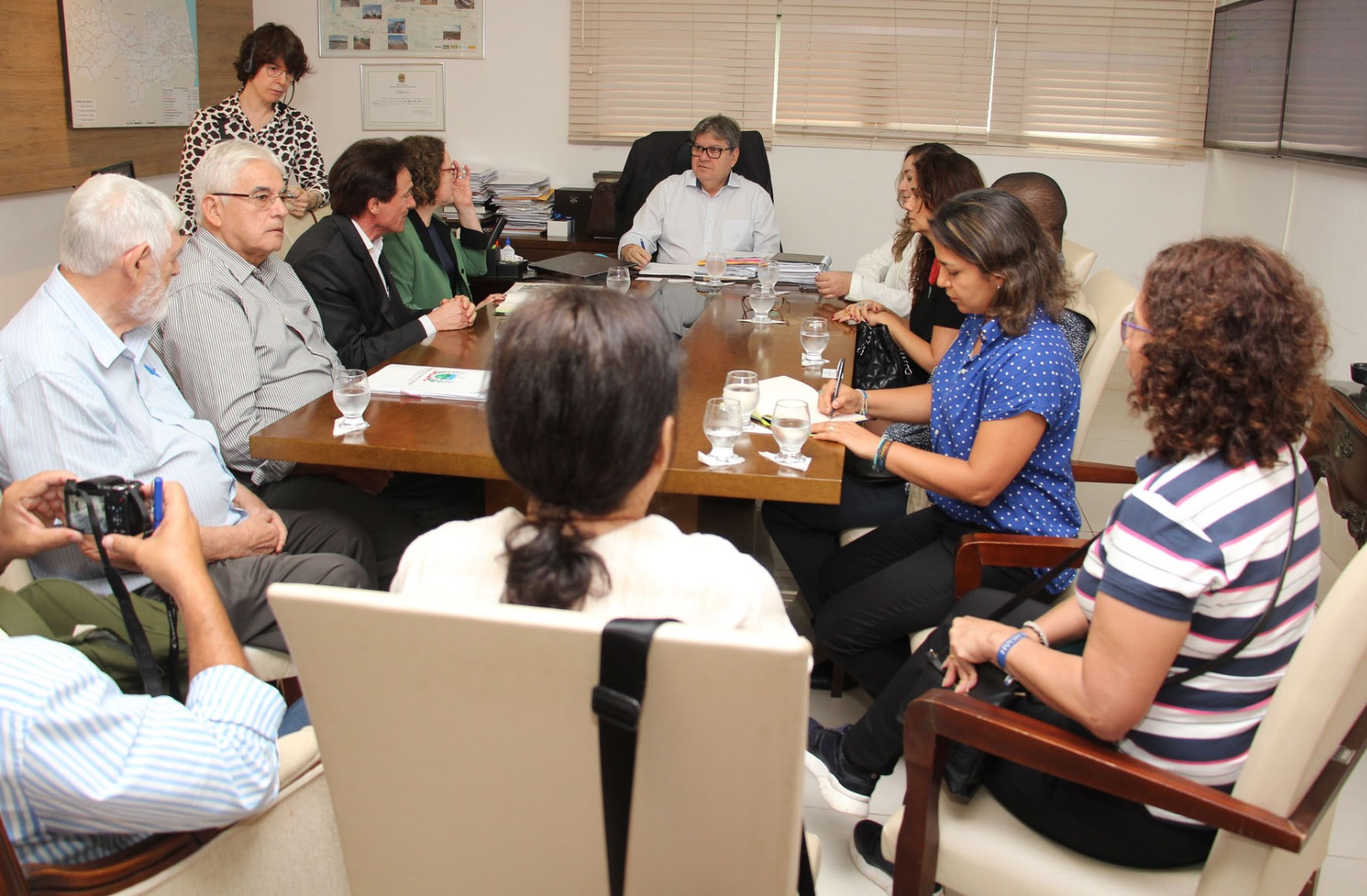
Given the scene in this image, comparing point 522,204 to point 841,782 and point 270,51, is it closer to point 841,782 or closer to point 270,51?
point 270,51

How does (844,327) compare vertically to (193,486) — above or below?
above

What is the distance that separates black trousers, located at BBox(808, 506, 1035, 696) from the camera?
75.2 inches

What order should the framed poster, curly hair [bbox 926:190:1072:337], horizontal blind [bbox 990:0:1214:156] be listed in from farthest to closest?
the framed poster < horizontal blind [bbox 990:0:1214:156] < curly hair [bbox 926:190:1072:337]

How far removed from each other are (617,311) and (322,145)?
465 cm

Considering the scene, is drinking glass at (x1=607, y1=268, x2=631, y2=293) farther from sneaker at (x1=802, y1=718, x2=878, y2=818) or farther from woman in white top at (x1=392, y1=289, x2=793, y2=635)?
woman in white top at (x1=392, y1=289, x2=793, y2=635)

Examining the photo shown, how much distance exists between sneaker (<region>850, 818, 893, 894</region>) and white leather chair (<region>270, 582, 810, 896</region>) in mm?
919

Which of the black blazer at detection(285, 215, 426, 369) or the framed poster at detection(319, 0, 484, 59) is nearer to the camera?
the black blazer at detection(285, 215, 426, 369)

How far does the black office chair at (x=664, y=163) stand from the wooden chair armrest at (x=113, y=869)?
3539 millimetres

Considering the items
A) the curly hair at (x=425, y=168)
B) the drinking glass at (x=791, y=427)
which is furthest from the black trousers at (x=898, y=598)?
the curly hair at (x=425, y=168)

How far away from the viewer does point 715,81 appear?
4.81 m

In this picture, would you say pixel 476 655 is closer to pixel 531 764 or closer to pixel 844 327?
pixel 531 764

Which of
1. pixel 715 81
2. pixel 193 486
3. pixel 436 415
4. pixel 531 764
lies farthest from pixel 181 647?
pixel 715 81

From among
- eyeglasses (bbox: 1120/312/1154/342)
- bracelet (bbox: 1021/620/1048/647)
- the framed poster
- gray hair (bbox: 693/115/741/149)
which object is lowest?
bracelet (bbox: 1021/620/1048/647)

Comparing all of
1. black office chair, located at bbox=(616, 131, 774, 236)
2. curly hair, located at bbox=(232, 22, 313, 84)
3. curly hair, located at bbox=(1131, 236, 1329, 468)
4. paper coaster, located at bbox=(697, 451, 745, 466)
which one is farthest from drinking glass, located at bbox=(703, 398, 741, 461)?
curly hair, located at bbox=(232, 22, 313, 84)
